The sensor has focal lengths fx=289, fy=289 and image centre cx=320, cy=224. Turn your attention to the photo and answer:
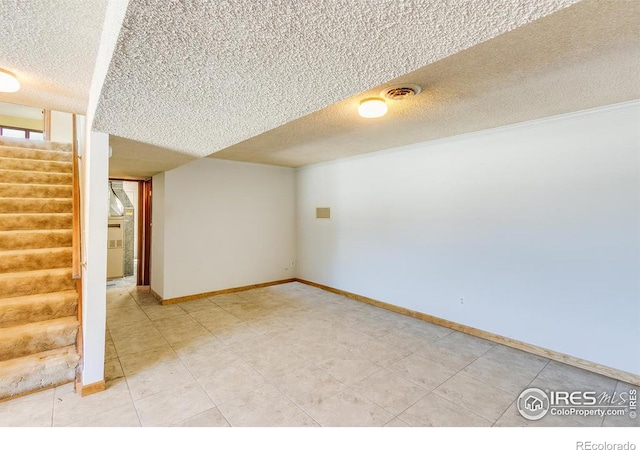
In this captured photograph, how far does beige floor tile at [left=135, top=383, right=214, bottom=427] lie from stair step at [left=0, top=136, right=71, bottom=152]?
4356 millimetres

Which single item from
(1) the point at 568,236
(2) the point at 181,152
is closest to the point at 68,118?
(2) the point at 181,152

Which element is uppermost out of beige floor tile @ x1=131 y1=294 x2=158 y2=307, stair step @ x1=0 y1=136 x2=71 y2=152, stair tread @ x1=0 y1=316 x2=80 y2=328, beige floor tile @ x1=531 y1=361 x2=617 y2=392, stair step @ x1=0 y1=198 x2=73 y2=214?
stair step @ x1=0 y1=136 x2=71 y2=152

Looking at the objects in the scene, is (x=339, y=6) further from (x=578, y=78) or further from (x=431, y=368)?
(x=431, y=368)

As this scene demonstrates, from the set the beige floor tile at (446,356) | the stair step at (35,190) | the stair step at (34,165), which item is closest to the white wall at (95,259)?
the stair step at (35,190)

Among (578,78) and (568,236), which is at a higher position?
(578,78)

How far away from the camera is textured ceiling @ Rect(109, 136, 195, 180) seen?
2812mm

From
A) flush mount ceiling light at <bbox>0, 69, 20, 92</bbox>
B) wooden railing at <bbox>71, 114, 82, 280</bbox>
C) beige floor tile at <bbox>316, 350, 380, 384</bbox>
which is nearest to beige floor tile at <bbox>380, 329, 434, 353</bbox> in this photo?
beige floor tile at <bbox>316, 350, 380, 384</bbox>

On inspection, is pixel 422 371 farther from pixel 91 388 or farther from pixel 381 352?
pixel 91 388

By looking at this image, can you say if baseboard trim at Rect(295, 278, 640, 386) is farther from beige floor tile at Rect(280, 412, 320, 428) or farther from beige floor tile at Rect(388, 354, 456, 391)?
beige floor tile at Rect(280, 412, 320, 428)

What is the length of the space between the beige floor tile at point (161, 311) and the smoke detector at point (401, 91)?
3.75 m

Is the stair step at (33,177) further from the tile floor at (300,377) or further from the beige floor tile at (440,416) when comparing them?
the beige floor tile at (440,416)

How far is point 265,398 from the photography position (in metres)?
2.16

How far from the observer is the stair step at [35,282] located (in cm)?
262

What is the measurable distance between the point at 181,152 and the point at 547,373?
162 inches
